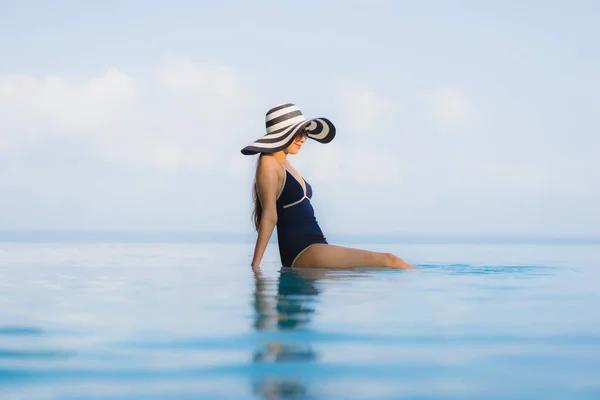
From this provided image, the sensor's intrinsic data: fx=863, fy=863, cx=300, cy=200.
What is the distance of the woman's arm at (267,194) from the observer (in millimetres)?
7035

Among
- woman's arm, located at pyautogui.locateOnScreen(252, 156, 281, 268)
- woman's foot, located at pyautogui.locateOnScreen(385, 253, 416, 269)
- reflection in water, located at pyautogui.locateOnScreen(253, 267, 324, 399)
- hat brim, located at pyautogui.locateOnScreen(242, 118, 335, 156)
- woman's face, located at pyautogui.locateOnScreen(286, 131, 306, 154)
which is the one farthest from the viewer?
woman's foot, located at pyautogui.locateOnScreen(385, 253, 416, 269)

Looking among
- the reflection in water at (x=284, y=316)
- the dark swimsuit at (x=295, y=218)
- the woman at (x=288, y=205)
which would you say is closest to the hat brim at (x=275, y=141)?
the woman at (x=288, y=205)

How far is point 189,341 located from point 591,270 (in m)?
6.75

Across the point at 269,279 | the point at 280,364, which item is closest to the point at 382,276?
the point at 269,279

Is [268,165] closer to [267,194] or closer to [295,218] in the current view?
[267,194]

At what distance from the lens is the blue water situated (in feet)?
9.16

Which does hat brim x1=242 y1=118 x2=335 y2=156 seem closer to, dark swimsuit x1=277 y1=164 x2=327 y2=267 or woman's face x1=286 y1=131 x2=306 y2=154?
woman's face x1=286 y1=131 x2=306 y2=154

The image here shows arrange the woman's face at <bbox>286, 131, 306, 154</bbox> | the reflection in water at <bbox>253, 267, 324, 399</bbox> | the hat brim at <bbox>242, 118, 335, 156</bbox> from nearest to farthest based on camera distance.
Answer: the reflection in water at <bbox>253, 267, 324, 399</bbox>, the hat brim at <bbox>242, 118, 335, 156</bbox>, the woman's face at <bbox>286, 131, 306, 154</bbox>

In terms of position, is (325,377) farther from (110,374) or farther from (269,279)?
(269,279)

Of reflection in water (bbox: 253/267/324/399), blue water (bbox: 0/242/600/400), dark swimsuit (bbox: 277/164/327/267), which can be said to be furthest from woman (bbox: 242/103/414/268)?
blue water (bbox: 0/242/600/400)

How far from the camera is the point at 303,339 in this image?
3.65m

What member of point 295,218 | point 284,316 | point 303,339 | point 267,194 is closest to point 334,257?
point 295,218

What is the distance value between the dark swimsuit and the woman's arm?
0.37ft

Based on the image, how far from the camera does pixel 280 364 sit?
3.07 metres
